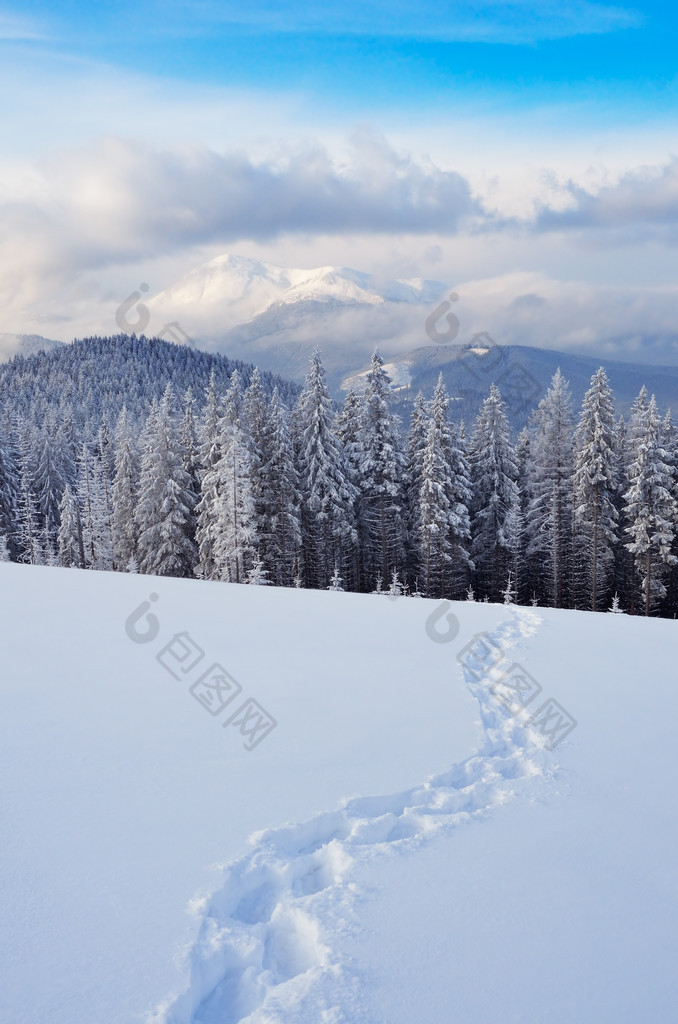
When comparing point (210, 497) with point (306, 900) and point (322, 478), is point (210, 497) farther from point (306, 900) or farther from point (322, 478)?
point (306, 900)

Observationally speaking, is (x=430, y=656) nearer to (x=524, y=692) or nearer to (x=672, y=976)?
(x=524, y=692)

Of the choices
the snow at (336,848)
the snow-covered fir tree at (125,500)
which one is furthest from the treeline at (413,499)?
the snow at (336,848)

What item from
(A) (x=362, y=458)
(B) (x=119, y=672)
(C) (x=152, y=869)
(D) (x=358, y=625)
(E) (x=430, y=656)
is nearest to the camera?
(C) (x=152, y=869)

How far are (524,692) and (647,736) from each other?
4.33 feet

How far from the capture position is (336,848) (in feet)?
14.1

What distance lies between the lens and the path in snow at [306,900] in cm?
311

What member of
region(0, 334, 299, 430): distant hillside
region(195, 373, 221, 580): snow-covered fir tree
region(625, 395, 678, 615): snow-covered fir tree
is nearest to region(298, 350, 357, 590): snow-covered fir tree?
region(195, 373, 221, 580): snow-covered fir tree

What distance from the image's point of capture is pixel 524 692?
23.5 ft

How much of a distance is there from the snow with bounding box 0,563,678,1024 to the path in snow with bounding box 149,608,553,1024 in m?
0.01

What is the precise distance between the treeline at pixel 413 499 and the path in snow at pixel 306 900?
22.2 meters

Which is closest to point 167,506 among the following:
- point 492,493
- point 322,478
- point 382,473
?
point 322,478

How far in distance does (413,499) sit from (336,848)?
27839mm

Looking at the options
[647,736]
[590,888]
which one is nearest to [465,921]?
[590,888]

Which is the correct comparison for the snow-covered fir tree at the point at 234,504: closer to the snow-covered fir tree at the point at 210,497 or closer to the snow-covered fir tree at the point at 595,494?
the snow-covered fir tree at the point at 210,497
